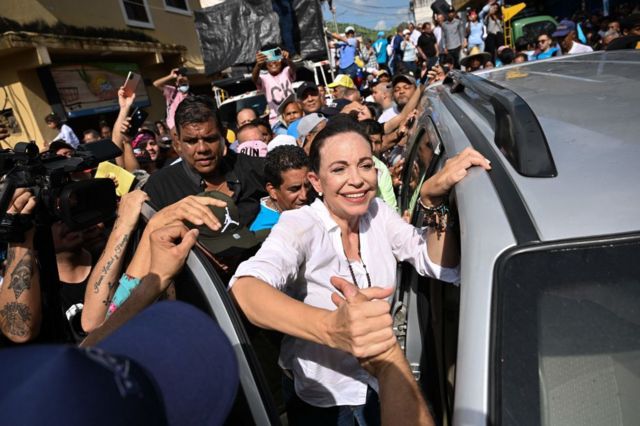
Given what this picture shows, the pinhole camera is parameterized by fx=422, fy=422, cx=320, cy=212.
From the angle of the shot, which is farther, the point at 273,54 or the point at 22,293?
the point at 273,54

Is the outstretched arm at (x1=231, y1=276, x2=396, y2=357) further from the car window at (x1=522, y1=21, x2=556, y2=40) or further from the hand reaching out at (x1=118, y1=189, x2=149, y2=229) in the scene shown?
the car window at (x1=522, y1=21, x2=556, y2=40)

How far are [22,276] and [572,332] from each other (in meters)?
1.73

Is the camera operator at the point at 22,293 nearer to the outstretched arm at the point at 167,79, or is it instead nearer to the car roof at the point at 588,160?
the car roof at the point at 588,160

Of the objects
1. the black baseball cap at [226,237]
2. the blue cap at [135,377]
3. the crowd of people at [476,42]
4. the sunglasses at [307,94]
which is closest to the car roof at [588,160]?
the blue cap at [135,377]

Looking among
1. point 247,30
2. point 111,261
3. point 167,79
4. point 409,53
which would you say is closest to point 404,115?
point 167,79

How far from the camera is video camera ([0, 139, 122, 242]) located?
1.41 m

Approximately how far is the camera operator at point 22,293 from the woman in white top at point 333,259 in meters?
0.80

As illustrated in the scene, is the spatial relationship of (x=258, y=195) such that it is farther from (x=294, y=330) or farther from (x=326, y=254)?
(x=294, y=330)

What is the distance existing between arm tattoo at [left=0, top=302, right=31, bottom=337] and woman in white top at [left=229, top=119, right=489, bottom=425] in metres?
0.82

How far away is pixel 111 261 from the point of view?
5.21 feet

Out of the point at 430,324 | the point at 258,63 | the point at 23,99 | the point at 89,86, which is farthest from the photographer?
the point at 89,86

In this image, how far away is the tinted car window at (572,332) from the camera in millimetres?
858

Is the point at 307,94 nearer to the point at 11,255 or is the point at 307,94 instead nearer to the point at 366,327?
the point at 11,255

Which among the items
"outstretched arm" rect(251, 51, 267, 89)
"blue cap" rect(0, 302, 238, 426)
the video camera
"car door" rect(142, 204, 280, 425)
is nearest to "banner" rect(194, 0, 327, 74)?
"outstretched arm" rect(251, 51, 267, 89)
